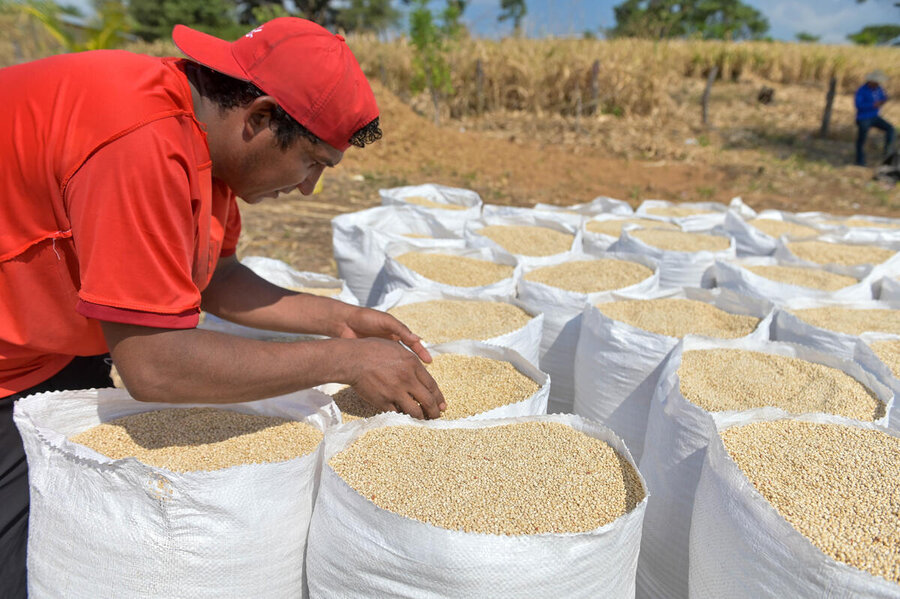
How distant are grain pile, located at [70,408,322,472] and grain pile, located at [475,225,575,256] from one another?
1.79m

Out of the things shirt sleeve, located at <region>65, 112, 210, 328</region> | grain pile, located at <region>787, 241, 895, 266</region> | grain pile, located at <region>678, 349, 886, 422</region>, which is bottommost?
grain pile, located at <region>787, 241, 895, 266</region>

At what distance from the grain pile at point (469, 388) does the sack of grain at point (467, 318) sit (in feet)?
0.41

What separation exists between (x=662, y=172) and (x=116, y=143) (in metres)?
8.44

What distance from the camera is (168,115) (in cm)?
104

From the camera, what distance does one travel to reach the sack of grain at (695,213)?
3.59 m

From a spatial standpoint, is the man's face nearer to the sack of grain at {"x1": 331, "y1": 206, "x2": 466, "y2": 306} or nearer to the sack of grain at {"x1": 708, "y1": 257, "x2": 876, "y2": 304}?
the sack of grain at {"x1": 331, "y1": 206, "x2": 466, "y2": 306}

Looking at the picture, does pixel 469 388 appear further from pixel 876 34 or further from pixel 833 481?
pixel 876 34

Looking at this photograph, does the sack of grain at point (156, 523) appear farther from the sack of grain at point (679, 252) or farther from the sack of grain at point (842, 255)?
the sack of grain at point (842, 255)

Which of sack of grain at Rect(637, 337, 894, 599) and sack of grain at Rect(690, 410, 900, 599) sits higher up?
sack of grain at Rect(690, 410, 900, 599)

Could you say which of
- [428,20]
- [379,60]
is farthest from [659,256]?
[379,60]

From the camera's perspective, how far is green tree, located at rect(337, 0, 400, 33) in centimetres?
2942

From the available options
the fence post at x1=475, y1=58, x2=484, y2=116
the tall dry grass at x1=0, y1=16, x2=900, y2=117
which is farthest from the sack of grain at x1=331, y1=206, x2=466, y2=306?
the fence post at x1=475, y1=58, x2=484, y2=116

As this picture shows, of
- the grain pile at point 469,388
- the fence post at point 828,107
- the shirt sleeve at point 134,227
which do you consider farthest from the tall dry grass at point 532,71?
the shirt sleeve at point 134,227

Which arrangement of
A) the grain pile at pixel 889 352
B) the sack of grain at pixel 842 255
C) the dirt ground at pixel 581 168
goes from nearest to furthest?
the grain pile at pixel 889 352 < the sack of grain at pixel 842 255 < the dirt ground at pixel 581 168
